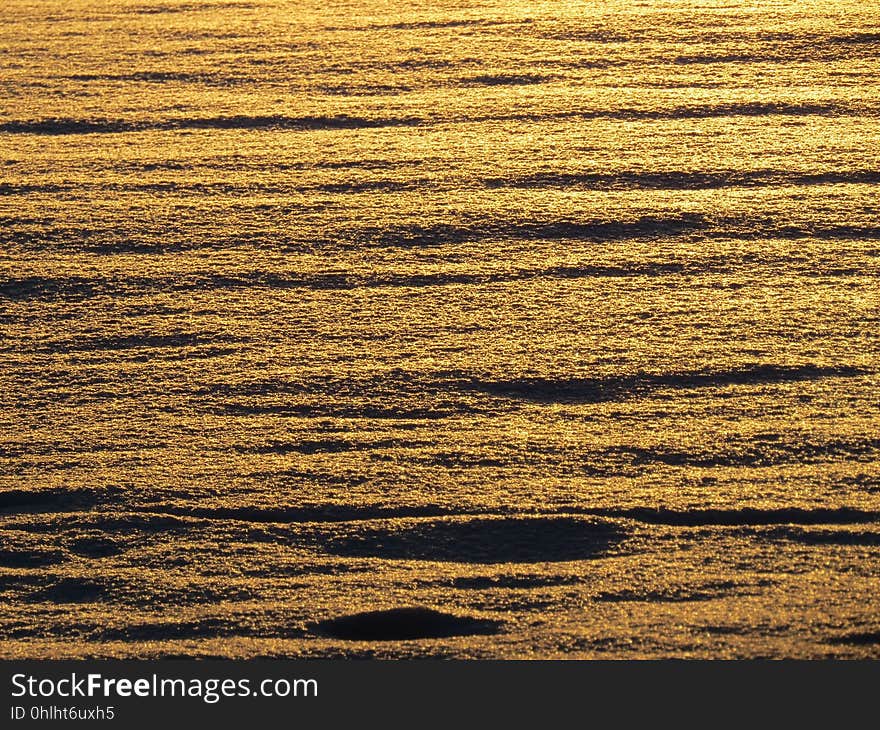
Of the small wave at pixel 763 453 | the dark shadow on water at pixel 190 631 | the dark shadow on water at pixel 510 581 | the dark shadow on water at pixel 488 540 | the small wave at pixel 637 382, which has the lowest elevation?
the dark shadow on water at pixel 190 631

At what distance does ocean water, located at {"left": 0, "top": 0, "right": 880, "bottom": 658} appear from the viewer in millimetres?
1300

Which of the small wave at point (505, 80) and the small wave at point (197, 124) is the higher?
the small wave at point (505, 80)

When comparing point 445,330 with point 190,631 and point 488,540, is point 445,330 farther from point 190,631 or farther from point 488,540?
point 190,631

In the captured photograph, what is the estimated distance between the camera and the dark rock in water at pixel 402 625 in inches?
49.6

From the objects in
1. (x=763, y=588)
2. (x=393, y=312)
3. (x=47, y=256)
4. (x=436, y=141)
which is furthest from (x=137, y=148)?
(x=763, y=588)

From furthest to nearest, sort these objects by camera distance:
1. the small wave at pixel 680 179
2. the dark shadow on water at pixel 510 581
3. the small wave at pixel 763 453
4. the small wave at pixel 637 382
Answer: the small wave at pixel 680 179, the small wave at pixel 637 382, the small wave at pixel 763 453, the dark shadow on water at pixel 510 581

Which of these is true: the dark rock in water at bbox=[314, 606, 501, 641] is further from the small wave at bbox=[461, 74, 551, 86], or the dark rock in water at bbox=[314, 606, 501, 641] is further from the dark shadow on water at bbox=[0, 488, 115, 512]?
the small wave at bbox=[461, 74, 551, 86]

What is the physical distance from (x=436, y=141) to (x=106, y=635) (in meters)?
1.10

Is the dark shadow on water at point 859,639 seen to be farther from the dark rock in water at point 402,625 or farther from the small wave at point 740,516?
the dark rock in water at point 402,625

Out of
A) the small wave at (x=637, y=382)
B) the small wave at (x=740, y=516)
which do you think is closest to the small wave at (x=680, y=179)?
the small wave at (x=637, y=382)

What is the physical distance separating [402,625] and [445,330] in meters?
0.52

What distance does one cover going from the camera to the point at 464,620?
127cm

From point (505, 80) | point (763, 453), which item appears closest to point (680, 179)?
point (505, 80)

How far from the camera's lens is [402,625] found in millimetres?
1269
